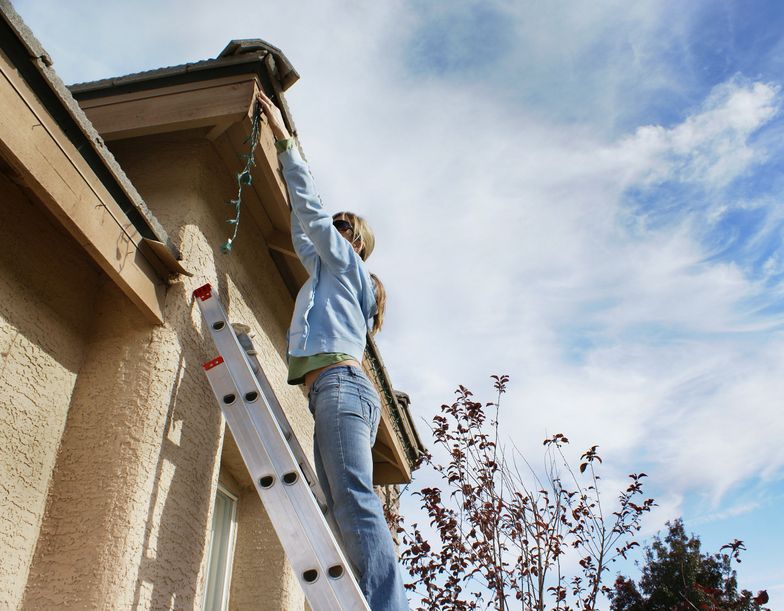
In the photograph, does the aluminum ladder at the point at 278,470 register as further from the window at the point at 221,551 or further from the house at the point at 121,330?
the window at the point at 221,551

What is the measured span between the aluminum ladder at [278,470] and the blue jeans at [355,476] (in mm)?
88

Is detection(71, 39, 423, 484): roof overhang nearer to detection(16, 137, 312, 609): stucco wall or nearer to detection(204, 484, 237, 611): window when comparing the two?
detection(16, 137, 312, 609): stucco wall

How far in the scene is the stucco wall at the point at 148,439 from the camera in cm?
183

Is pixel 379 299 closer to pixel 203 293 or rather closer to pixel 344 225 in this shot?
pixel 344 225

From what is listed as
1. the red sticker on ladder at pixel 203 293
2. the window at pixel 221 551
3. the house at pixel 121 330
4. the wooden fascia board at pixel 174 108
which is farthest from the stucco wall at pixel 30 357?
the window at pixel 221 551

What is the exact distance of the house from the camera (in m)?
1.80

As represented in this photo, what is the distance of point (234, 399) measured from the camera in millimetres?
2279

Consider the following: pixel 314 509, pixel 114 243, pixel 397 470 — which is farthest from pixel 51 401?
pixel 397 470

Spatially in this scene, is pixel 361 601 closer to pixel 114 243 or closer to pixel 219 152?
pixel 114 243

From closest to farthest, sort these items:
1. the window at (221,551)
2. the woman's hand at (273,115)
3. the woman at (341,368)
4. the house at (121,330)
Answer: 1. the house at (121,330)
2. the woman at (341,368)
3. the woman's hand at (273,115)
4. the window at (221,551)

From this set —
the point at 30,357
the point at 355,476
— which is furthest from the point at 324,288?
the point at 30,357

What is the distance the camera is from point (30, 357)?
1.95 metres

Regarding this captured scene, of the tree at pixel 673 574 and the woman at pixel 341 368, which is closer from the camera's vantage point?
the woman at pixel 341 368

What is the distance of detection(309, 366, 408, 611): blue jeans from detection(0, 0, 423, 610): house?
0.52 metres
